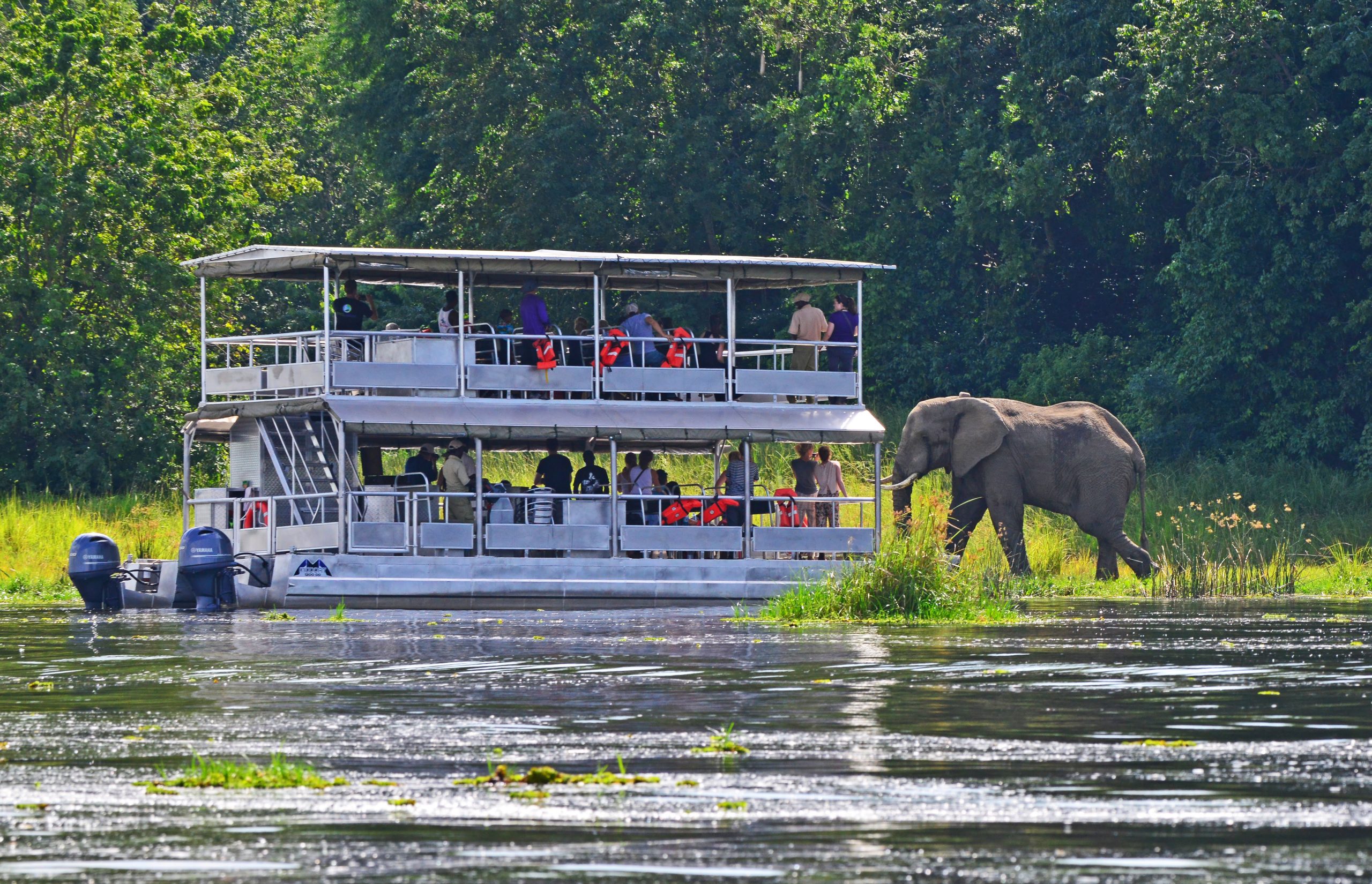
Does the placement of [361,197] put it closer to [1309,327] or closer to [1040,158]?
[1040,158]

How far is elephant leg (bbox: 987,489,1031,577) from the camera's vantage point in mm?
31828

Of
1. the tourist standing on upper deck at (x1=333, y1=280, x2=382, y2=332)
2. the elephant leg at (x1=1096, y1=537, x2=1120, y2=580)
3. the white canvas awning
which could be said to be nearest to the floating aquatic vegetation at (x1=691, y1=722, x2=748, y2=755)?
the white canvas awning

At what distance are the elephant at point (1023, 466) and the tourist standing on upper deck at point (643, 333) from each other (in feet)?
16.6

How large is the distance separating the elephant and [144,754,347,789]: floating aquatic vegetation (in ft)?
69.5

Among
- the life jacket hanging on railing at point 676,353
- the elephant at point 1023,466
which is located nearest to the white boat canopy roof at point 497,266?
the life jacket hanging on railing at point 676,353

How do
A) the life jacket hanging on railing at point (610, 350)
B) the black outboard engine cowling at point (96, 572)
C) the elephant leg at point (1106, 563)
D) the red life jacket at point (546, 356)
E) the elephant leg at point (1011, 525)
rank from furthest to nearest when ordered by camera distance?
the elephant leg at point (1106, 563)
the elephant leg at point (1011, 525)
the life jacket hanging on railing at point (610, 350)
the red life jacket at point (546, 356)
the black outboard engine cowling at point (96, 572)

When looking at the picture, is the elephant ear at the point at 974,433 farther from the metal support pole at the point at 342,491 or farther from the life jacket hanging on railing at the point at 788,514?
the metal support pole at the point at 342,491

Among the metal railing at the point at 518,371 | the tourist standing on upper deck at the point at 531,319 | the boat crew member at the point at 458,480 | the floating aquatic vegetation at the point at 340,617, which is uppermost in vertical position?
the tourist standing on upper deck at the point at 531,319

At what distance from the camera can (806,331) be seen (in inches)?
1138

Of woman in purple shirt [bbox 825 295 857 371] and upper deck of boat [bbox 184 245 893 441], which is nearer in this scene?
upper deck of boat [bbox 184 245 893 441]

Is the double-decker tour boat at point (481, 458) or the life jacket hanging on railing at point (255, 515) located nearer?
the double-decker tour boat at point (481, 458)

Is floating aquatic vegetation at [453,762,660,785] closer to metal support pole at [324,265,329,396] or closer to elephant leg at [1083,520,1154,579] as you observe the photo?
metal support pole at [324,265,329,396]

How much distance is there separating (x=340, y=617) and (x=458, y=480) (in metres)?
2.82

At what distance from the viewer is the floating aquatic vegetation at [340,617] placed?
24078 mm
